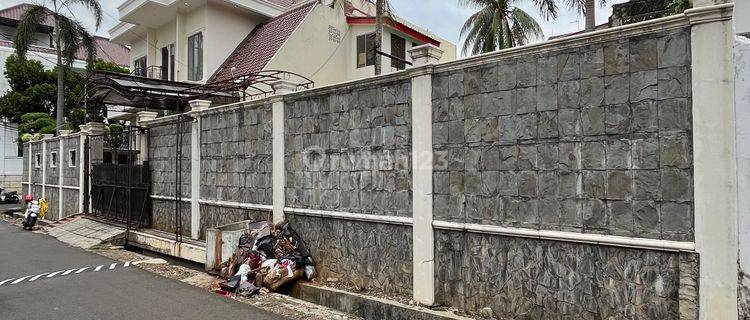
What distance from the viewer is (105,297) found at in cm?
764

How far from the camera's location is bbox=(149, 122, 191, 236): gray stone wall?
1166 cm

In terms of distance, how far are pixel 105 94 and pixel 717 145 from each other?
13.5 metres

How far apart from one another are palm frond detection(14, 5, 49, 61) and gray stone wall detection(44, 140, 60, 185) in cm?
622

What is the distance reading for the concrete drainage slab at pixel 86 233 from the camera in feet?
42.5

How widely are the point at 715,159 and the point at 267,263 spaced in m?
6.31

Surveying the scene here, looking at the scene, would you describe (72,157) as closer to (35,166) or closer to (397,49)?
(35,166)

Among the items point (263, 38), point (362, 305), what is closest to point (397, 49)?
point (263, 38)

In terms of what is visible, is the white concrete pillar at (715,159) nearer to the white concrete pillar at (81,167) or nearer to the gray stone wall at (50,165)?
the white concrete pillar at (81,167)

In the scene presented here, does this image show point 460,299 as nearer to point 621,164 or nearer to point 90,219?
point 621,164

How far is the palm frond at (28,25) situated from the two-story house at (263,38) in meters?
6.24

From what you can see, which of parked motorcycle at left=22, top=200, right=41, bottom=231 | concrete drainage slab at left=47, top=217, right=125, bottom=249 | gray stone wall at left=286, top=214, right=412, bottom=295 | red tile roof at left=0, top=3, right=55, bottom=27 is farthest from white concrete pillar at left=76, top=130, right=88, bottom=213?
red tile roof at left=0, top=3, right=55, bottom=27

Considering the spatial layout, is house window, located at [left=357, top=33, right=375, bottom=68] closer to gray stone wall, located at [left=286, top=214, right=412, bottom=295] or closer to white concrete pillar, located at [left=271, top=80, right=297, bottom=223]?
white concrete pillar, located at [left=271, top=80, right=297, bottom=223]

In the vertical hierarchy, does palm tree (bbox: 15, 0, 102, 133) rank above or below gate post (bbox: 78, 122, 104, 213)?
above

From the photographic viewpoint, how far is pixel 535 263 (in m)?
5.45
